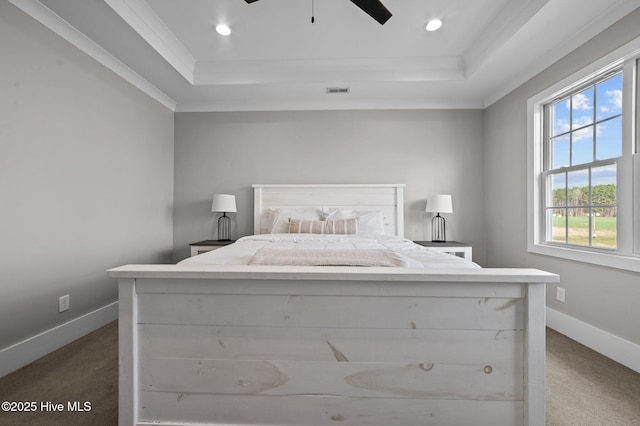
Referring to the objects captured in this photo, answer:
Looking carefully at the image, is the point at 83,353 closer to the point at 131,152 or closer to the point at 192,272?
the point at 192,272

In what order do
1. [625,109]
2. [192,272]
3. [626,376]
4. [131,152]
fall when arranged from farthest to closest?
1. [131,152]
2. [625,109]
3. [626,376]
4. [192,272]

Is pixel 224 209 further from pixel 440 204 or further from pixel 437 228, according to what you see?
pixel 437 228

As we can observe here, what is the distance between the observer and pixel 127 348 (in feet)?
3.54

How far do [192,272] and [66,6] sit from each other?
2.25 metres

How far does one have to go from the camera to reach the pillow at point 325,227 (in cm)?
287

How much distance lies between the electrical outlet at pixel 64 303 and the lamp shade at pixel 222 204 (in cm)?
152

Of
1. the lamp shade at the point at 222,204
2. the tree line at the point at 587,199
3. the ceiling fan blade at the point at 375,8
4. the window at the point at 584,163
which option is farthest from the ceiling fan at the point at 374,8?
the lamp shade at the point at 222,204

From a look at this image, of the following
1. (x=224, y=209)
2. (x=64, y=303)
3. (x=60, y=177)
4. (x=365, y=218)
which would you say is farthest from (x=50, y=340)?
(x=365, y=218)

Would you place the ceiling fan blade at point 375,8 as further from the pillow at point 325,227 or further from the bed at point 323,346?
the pillow at point 325,227

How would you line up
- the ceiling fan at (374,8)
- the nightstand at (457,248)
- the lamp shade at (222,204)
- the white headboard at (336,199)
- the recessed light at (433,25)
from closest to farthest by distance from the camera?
the ceiling fan at (374,8) < the recessed light at (433,25) < the nightstand at (457,248) < the lamp shade at (222,204) < the white headboard at (336,199)

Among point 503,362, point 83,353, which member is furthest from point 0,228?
point 503,362

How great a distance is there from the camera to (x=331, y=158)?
11.6ft

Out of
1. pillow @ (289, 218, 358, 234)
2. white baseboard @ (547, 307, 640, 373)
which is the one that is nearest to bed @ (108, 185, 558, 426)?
white baseboard @ (547, 307, 640, 373)

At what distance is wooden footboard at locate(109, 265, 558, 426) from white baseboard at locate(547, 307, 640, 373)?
1377 millimetres
